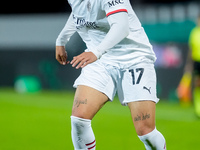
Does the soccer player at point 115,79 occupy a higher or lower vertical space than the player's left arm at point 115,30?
lower

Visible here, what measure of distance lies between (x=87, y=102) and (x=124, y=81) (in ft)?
1.22

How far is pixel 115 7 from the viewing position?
4.33m

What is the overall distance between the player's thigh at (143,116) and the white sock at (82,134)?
40 cm

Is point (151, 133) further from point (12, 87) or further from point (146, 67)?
point (12, 87)

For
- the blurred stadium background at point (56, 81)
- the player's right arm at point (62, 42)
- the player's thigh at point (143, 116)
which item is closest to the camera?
the player's thigh at point (143, 116)

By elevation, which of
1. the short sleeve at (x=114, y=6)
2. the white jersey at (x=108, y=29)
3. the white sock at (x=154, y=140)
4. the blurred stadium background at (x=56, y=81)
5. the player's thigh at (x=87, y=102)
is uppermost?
the short sleeve at (x=114, y=6)

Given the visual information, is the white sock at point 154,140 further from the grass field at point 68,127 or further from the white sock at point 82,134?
the grass field at point 68,127

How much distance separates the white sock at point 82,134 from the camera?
461 cm

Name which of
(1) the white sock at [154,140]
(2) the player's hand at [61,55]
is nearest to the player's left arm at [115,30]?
(1) the white sock at [154,140]

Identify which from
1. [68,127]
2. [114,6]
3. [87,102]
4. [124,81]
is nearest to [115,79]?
[124,81]

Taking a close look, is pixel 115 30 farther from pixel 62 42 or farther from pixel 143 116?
pixel 62 42

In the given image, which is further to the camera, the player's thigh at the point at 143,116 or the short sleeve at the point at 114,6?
the player's thigh at the point at 143,116

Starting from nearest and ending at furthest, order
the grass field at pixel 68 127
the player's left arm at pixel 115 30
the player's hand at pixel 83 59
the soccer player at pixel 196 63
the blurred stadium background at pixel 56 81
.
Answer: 1. the player's hand at pixel 83 59
2. the player's left arm at pixel 115 30
3. the grass field at pixel 68 127
4. the blurred stadium background at pixel 56 81
5. the soccer player at pixel 196 63

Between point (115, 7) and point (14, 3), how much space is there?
2214 centimetres
